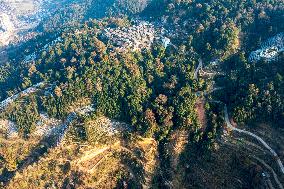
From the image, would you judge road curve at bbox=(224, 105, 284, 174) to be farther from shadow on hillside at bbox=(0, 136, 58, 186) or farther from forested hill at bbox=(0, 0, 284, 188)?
shadow on hillside at bbox=(0, 136, 58, 186)

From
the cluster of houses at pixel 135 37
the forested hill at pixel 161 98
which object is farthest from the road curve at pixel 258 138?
the cluster of houses at pixel 135 37

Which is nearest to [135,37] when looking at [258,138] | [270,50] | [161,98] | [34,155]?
[161,98]

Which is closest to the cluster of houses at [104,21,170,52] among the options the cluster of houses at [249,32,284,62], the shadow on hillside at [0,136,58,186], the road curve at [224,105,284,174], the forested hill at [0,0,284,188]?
the forested hill at [0,0,284,188]

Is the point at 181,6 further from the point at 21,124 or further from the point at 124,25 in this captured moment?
the point at 21,124

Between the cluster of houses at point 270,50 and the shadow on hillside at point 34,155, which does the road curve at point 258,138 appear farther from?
the shadow on hillside at point 34,155

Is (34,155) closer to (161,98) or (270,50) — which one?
(161,98)

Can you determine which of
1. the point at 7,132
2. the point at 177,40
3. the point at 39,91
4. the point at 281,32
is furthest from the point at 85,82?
the point at 281,32
